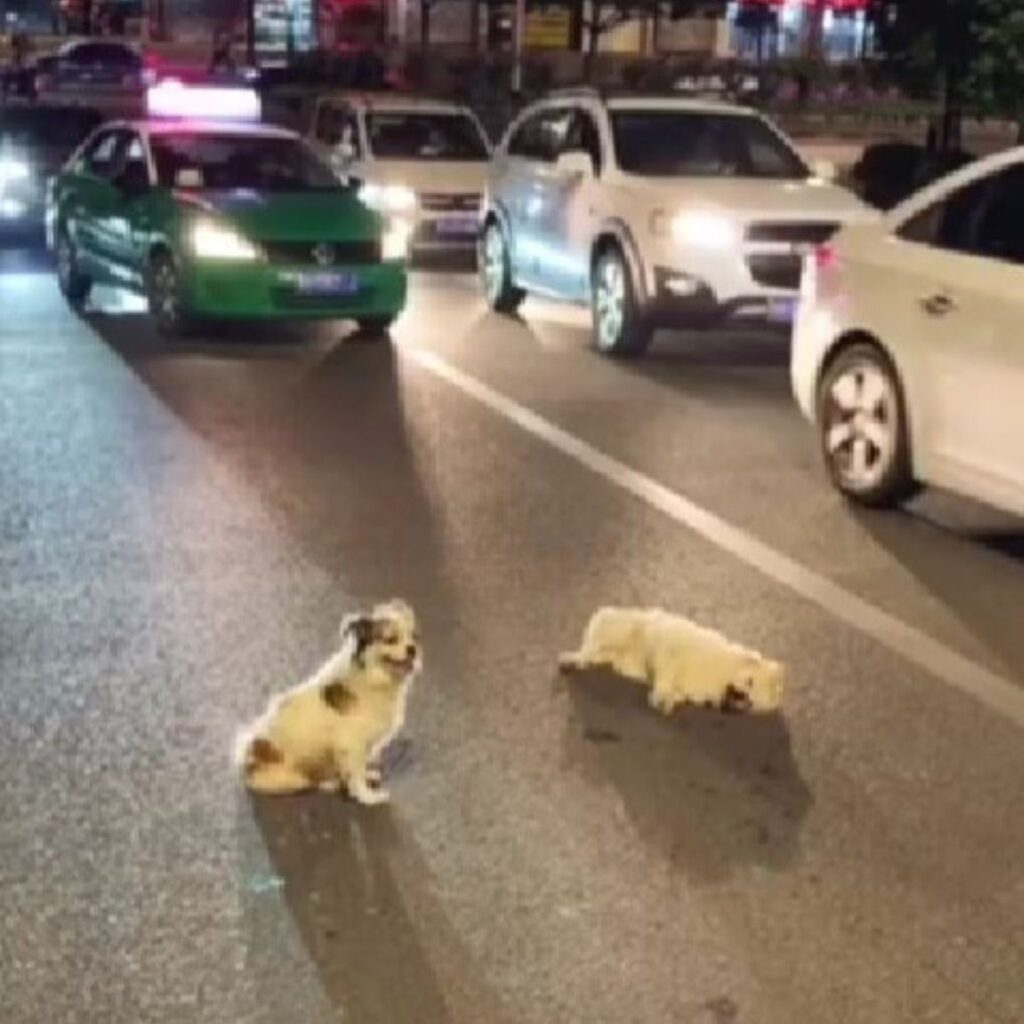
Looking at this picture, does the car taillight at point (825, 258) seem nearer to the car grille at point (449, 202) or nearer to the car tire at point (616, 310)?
the car tire at point (616, 310)

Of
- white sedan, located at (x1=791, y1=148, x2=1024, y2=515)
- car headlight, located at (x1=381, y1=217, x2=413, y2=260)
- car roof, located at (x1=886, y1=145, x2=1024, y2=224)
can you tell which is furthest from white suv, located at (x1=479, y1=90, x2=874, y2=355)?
car roof, located at (x1=886, y1=145, x2=1024, y2=224)

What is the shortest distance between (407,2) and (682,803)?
2582 inches

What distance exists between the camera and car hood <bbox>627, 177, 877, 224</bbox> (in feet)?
48.7

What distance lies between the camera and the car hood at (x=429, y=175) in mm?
20938

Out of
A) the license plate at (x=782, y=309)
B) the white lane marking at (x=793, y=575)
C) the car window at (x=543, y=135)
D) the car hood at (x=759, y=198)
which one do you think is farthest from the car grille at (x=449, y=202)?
the white lane marking at (x=793, y=575)

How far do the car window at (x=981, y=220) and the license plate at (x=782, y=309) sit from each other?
5033mm

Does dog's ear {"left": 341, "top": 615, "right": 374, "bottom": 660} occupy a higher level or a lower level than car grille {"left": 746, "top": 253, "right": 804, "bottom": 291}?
higher

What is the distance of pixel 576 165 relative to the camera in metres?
16.0

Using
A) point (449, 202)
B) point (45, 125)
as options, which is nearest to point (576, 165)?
point (449, 202)

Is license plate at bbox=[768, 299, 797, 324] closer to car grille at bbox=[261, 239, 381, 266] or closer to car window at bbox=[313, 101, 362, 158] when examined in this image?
car grille at bbox=[261, 239, 381, 266]

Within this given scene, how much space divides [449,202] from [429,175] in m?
0.34

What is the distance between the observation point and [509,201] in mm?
17469

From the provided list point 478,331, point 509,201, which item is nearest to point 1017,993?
point 478,331

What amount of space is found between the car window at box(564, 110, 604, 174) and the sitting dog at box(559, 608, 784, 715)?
9.11 metres
